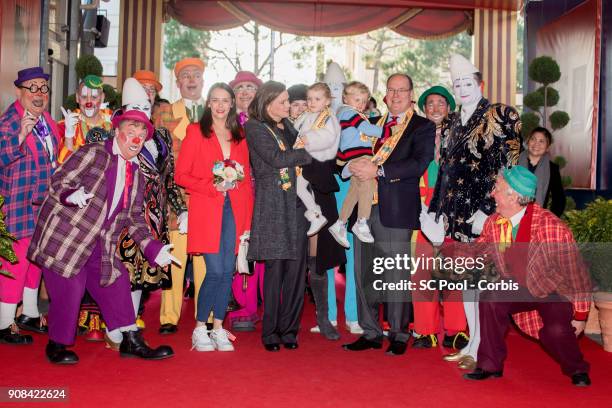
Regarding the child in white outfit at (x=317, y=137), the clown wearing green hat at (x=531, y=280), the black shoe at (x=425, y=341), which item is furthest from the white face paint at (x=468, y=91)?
the black shoe at (x=425, y=341)

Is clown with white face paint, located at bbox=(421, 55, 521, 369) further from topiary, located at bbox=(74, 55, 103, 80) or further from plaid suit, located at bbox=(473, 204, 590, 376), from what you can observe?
topiary, located at bbox=(74, 55, 103, 80)

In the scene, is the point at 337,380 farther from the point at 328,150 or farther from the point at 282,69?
the point at 282,69

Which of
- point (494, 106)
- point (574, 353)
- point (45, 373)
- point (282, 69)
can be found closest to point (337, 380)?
point (574, 353)

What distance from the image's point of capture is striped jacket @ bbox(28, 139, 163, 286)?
12.5ft

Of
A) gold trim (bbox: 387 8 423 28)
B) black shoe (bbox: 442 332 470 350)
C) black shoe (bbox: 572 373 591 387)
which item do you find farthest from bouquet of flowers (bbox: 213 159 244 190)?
gold trim (bbox: 387 8 423 28)

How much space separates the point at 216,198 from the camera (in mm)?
4301

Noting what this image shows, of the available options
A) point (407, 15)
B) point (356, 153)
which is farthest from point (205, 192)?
point (407, 15)

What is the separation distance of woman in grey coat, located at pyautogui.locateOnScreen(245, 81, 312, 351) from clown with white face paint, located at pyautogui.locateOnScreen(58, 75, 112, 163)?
1090 millimetres

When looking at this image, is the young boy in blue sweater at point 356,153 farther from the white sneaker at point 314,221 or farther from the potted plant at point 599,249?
the potted plant at point 599,249

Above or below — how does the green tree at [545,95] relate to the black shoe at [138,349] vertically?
above

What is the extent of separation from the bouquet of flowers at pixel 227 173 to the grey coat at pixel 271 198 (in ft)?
0.45

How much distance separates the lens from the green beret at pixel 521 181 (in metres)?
3.67

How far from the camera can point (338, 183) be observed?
4.78 m

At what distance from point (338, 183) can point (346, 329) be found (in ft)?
3.52
